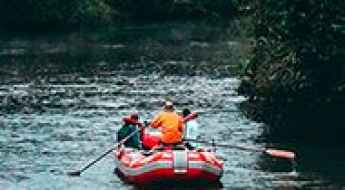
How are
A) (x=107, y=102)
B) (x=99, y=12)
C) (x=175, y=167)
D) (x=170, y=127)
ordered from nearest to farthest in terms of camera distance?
(x=175, y=167) < (x=170, y=127) < (x=107, y=102) < (x=99, y=12)

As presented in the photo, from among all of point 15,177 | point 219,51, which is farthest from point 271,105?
point 219,51

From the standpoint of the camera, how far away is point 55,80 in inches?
1902

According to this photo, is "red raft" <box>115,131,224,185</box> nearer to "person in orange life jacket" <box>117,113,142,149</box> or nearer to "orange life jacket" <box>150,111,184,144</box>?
"orange life jacket" <box>150,111,184,144</box>

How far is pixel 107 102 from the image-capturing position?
1641 inches

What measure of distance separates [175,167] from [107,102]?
15.5 m

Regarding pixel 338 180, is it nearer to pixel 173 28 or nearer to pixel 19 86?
pixel 19 86

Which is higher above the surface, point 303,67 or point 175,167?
point 303,67

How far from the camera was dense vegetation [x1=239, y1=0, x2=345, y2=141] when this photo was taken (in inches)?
1241

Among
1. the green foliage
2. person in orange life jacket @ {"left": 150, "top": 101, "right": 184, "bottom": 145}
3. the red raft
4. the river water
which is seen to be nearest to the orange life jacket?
person in orange life jacket @ {"left": 150, "top": 101, "right": 184, "bottom": 145}

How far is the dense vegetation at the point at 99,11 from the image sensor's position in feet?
253

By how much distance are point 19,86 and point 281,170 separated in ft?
64.4

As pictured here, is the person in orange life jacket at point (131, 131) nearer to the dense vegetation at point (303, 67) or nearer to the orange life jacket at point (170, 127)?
the orange life jacket at point (170, 127)

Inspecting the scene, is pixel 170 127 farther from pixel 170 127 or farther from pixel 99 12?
pixel 99 12

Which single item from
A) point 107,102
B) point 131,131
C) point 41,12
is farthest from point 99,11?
point 131,131
